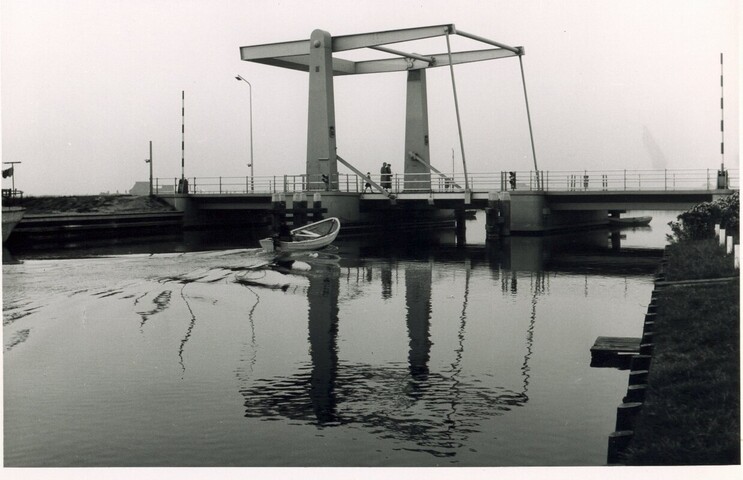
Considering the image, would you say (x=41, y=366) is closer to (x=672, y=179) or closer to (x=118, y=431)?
(x=118, y=431)

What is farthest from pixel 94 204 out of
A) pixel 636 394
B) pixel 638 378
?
pixel 636 394

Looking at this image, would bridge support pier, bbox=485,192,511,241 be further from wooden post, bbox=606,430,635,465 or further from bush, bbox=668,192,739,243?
wooden post, bbox=606,430,635,465

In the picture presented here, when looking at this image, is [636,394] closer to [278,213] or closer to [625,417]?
[625,417]

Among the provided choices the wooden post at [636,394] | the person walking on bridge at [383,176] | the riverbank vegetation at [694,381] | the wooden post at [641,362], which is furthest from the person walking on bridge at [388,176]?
the wooden post at [636,394]

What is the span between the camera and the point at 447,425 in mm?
6164

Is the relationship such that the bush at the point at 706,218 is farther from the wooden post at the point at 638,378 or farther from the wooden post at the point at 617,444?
the wooden post at the point at 617,444

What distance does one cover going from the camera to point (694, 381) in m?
6.09

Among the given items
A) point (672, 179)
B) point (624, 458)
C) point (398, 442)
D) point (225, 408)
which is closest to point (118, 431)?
point (225, 408)

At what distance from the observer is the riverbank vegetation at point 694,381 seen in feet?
16.8

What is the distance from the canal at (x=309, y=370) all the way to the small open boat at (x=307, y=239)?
248 inches

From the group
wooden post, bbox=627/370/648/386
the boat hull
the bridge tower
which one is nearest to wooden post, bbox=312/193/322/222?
the bridge tower

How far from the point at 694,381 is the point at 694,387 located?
12 cm

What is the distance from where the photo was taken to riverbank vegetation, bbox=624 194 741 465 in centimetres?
512
